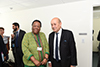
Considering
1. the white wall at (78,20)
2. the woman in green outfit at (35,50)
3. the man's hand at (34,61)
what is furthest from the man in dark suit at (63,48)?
the white wall at (78,20)

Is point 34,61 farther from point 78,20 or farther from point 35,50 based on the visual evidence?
point 78,20

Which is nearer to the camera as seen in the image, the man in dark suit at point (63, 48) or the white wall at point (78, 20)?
the man in dark suit at point (63, 48)

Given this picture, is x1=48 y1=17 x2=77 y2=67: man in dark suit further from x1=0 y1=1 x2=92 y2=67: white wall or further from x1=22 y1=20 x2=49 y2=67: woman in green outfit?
Answer: x1=0 y1=1 x2=92 y2=67: white wall

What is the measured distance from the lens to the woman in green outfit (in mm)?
1577

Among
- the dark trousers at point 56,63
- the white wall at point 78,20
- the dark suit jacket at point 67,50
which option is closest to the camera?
the dark suit jacket at point 67,50

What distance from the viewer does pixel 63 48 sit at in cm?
151

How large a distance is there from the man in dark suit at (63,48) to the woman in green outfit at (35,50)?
0.22 meters

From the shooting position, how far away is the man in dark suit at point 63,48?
1.50 meters

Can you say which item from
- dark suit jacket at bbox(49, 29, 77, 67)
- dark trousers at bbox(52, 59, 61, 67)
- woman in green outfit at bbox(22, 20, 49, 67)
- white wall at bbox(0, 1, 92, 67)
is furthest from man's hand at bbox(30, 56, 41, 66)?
white wall at bbox(0, 1, 92, 67)

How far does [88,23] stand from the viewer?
2.54 meters

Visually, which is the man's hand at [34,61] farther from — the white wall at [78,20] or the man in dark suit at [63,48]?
the white wall at [78,20]

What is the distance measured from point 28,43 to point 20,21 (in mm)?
2395

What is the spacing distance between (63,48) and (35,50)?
1.83 feet

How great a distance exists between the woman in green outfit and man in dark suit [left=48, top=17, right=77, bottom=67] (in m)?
0.22
